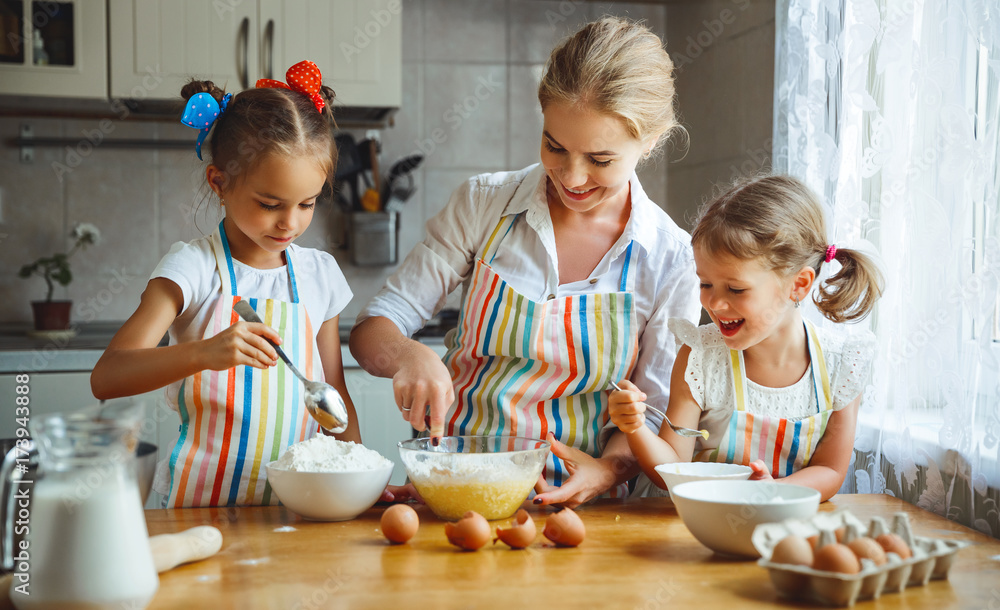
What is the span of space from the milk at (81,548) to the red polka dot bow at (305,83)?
2.61ft

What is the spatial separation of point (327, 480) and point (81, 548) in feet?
1.10

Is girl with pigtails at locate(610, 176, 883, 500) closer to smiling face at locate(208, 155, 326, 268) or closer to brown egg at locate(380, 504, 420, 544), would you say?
brown egg at locate(380, 504, 420, 544)

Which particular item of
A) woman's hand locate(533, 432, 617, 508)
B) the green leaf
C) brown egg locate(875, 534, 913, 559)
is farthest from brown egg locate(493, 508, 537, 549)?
the green leaf

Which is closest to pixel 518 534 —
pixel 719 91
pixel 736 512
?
pixel 736 512

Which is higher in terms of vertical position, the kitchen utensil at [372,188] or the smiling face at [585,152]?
the kitchen utensil at [372,188]

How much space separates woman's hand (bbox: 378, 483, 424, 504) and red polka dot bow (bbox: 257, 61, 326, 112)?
634 mm

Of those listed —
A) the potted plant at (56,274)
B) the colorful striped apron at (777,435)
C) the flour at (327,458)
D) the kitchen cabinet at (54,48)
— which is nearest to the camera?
the flour at (327,458)

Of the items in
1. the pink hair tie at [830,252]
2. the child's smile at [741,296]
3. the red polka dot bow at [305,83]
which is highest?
the red polka dot bow at [305,83]

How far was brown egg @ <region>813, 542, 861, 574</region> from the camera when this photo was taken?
82 cm

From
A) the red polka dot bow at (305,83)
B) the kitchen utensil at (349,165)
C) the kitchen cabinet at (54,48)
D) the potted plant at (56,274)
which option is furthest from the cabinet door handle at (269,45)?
the red polka dot bow at (305,83)

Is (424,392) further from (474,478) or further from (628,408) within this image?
(628,408)

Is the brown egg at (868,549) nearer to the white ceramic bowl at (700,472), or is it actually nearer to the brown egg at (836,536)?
the brown egg at (836,536)

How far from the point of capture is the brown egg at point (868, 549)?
0.85 metres

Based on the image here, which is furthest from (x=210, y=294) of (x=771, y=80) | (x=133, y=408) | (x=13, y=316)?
(x=13, y=316)
